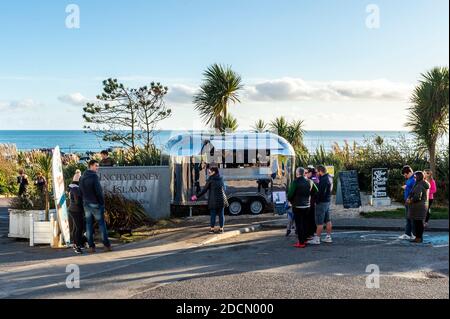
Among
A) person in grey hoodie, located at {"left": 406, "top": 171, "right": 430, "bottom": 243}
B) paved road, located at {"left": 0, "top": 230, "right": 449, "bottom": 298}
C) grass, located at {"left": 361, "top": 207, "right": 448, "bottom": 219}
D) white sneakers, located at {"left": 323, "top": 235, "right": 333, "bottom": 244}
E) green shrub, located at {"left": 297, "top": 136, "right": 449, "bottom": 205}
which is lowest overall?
paved road, located at {"left": 0, "top": 230, "right": 449, "bottom": 298}

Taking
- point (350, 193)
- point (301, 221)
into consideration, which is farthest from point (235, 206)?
point (301, 221)

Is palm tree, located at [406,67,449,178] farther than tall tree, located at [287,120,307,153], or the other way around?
tall tree, located at [287,120,307,153]

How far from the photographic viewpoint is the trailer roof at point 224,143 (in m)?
16.1

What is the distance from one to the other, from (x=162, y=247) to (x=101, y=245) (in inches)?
57.0

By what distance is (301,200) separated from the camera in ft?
38.0

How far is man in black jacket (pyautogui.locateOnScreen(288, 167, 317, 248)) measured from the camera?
11523mm

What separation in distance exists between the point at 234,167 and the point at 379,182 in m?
5.22

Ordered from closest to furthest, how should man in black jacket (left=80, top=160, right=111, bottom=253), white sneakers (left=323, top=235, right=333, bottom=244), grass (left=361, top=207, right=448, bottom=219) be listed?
1. man in black jacket (left=80, top=160, right=111, bottom=253)
2. white sneakers (left=323, top=235, right=333, bottom=244)
3. grass (left=361, top=207, right=448, bottom=219)

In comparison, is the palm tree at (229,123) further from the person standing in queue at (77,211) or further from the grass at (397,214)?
the person standing in queue at (77,211)

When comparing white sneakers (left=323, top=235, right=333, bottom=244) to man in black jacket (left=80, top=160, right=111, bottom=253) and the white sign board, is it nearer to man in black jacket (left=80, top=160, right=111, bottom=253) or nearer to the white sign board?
man in black jacket (left=80, top=160, right=111, bottom=253)

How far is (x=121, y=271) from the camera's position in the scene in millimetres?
9367

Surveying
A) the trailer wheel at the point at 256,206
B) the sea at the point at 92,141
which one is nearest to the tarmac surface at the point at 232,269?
the trailer wheel at the point at 256,206

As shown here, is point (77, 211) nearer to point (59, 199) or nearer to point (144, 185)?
point (59, 199)

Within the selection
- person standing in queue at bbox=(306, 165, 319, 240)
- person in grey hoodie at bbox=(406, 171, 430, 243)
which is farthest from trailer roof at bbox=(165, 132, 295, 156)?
person in grey hoodie at bbox=(406, 171, 430, 243)
